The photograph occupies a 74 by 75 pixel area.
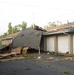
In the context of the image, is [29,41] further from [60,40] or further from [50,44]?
[60,40]

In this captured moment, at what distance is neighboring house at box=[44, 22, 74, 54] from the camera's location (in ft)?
79.7

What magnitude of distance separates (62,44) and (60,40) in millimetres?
738

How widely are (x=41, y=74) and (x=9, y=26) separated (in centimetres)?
6630

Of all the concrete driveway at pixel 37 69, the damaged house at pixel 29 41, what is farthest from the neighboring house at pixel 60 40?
the concrete driveway at pixel 37 69

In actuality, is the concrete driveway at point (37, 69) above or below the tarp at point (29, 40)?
below

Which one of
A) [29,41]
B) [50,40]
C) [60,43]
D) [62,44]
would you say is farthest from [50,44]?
[62,44]

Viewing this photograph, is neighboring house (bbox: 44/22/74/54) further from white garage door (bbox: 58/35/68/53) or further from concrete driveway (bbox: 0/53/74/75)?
concrete driveway (bbox: 0/53/74/75)

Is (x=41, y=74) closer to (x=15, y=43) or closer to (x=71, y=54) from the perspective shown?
(x=71, y=54)

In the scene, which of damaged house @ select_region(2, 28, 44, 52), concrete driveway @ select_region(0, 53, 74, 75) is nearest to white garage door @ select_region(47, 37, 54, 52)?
damaged house @ select_region(2, 28, 44, 52)

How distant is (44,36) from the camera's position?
102ft

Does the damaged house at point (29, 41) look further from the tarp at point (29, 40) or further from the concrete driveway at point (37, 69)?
the concrete driveway at point (37, 69)

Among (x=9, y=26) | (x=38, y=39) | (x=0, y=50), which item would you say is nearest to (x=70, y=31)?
(x=38, y=39)

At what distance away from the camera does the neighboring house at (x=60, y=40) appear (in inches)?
956

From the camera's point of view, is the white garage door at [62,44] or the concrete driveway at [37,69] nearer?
the concrete driveway at [37,69]
